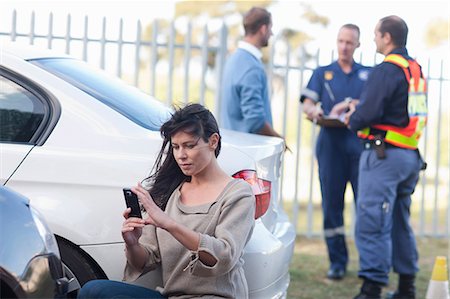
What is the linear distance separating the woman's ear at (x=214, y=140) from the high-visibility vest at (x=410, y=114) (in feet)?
8.66

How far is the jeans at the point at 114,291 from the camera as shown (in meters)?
3.65

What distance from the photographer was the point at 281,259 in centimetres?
445

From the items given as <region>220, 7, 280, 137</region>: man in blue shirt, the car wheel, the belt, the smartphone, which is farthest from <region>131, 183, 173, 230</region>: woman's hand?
the belt

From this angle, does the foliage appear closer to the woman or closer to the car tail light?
the car tail light

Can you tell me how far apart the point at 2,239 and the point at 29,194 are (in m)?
0.89

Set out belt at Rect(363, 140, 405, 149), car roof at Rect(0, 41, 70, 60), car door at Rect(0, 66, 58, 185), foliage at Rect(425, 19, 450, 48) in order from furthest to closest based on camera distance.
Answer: foliage at Rect(425, 19, 450, 48)
belt at Rect(363, 140, 405, 149)
car roof at Rect(0, 41, 70, 60)
car door at Rect(0, 66, 58, 185)

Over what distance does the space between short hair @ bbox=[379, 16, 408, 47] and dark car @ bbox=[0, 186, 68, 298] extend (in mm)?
3620

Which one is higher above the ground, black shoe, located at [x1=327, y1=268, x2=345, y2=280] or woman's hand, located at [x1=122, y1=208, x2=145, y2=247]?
woman's hand, located at [x1=122, y1=208, x2=145, y2=247]

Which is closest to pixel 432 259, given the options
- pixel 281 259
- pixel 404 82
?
pixel 404 82

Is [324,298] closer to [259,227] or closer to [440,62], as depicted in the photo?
[259,227]

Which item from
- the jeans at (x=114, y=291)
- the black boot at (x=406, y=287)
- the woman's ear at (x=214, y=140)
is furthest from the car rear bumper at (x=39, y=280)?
the black boot at (x=406, y=287)

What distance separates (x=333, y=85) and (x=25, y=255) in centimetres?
458

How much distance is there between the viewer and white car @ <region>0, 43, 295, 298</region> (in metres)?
4.11

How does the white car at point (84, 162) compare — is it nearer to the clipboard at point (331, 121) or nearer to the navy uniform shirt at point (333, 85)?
the clipboard at point (331, 121)
